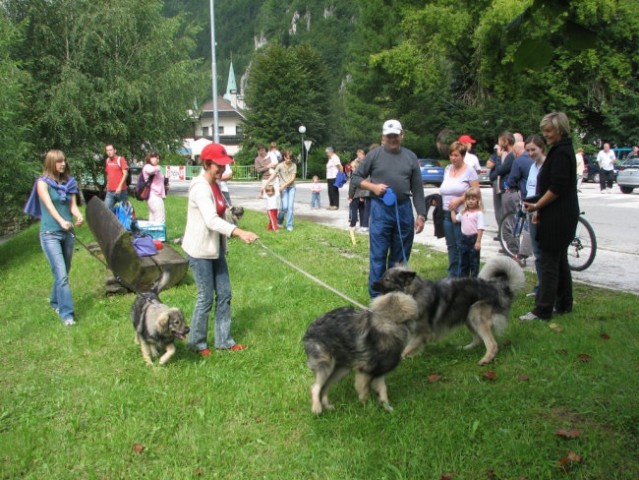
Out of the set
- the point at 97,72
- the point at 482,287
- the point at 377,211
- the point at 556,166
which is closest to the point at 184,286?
the point at 377,211

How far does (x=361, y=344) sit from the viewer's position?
409cm

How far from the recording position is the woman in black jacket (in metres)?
5.54

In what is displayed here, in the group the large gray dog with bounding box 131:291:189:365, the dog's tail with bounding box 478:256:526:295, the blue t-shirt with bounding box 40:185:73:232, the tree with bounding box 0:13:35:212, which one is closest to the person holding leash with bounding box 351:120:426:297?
the dog's tail with bounding box 478:256:526:295

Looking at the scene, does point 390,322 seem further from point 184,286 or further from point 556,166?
point 184,286

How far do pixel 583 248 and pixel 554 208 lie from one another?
3.33 m

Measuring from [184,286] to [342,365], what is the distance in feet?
15.6

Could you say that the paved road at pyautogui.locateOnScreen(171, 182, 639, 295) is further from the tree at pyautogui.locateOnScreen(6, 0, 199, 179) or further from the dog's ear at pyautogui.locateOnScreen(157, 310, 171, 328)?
the tree at pyautogui.locateOnScreen(6, 0, 199, 179)

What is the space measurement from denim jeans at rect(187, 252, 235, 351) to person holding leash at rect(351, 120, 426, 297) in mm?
1556

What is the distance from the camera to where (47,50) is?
24062 millimetres

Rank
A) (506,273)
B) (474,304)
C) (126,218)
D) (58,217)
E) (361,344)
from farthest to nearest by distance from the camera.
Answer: (126,218) < (58,217) < (506,273) < (474,304) < (361,344)

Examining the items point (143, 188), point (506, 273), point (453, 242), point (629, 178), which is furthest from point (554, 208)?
point (629, 178)

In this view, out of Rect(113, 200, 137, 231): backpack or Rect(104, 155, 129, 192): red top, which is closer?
Rect(113, 200, 137, 231): backpack

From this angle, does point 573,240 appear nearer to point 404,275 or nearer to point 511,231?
point 511,231

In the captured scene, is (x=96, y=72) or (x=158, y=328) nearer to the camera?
(x=158, y=328)
